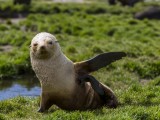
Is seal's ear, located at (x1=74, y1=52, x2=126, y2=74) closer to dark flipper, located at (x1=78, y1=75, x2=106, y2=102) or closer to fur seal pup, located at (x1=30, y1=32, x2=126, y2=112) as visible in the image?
fur seal pup, located at (x1=30, y1=32, x2=126, y2=112)

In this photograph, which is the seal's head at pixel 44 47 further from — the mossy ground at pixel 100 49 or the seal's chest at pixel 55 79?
the mossy ground at pixel 100 49

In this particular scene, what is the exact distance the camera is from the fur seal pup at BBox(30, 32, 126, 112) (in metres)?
10.7

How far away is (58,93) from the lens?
10.8 metres

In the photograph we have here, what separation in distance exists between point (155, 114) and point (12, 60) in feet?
32.2

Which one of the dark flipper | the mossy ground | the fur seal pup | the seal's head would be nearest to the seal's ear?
the fur seal pup

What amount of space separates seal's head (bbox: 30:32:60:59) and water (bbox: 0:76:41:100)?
15.3 ft

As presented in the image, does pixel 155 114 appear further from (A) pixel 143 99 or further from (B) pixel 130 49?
(B) pixel 130 49

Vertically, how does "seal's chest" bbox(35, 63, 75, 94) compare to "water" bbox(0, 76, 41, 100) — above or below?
above

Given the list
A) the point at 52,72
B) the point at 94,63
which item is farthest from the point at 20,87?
the point at 52,72

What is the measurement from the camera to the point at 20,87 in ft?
54.9

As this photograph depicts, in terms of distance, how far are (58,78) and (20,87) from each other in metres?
6.17

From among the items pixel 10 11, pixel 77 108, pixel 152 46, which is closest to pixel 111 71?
pixel 152 46

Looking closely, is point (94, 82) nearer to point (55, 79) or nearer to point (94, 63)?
point (94, 63)

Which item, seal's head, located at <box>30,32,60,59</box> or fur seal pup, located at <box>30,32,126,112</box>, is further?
fur seal pup, located at <box>30,32,126,112</box>
